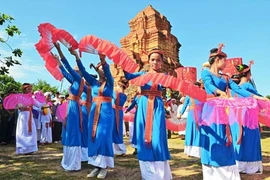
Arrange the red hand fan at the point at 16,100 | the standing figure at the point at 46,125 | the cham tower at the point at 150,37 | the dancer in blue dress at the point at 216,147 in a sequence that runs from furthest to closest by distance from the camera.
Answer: the cham tower at the point at 150,37
the standing figure at the point at 46,125
the red hand fan at the point at 16,100
the dancer in blue dress at the point at 216,147

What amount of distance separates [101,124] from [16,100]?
3.30 meters

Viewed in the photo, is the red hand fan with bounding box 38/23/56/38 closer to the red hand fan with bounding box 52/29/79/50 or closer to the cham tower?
the red hand fan with bounding box 52/29/79/50

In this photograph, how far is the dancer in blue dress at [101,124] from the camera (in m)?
4.60

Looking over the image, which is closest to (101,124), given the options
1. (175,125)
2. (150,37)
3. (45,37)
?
(45,37)

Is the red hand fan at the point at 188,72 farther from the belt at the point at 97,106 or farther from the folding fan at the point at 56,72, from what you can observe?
the belt at the point at 97,106

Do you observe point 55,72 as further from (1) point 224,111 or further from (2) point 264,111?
(2) point 264,111

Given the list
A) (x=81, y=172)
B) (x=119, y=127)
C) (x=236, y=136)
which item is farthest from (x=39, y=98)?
(x=236, y=136)

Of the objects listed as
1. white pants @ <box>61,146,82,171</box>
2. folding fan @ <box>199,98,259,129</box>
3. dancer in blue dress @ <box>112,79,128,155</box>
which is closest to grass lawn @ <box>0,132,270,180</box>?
white pants @ <box>61,146,82,171</box>

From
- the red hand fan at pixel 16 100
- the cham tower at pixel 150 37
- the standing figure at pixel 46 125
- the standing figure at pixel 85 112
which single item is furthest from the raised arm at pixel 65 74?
the cham tower at pixel 150 37

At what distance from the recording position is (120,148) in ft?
23.2

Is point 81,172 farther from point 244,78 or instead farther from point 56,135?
point 56,135

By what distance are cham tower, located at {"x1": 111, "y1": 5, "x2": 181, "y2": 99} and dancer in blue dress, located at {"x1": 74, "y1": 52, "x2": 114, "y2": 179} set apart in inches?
860

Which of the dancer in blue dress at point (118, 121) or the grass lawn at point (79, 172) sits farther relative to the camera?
the dancer in blue dress at point (118, 121)

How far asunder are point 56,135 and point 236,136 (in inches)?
330
